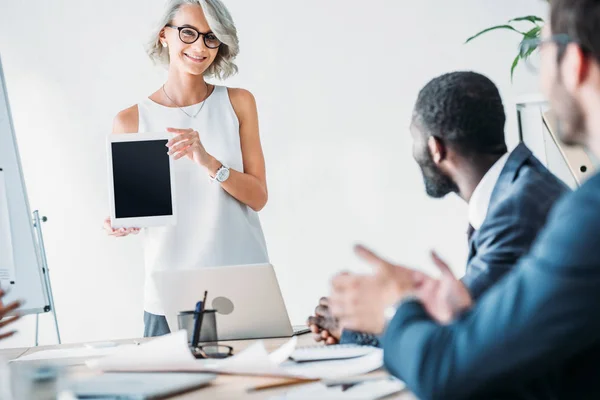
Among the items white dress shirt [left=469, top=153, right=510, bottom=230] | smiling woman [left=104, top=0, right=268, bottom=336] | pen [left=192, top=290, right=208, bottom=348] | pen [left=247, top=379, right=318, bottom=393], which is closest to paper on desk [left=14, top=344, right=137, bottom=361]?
pen [left=192, top=290, right=208, bottom=348]

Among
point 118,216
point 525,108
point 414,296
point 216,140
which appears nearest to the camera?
point 414,296

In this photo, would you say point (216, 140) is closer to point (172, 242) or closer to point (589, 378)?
point (172, 242)

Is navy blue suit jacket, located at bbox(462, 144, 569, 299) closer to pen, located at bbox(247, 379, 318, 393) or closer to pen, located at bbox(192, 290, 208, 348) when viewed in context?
pen, located at bbox(247, 379, 318, 393)

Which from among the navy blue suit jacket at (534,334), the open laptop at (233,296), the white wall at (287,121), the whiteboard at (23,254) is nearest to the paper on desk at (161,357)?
the open laptop at (233,296)

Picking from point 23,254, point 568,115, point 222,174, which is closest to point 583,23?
point 568,115

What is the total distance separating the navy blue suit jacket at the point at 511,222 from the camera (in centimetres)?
134

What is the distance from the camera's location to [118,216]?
96.9 inches

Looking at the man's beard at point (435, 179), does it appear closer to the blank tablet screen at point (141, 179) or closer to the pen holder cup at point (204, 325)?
the pen holder cup at point (204, 325)

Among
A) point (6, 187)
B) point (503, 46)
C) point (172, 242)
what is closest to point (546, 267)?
point (172, 242)

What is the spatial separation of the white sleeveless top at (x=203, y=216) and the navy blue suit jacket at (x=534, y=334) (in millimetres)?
1681

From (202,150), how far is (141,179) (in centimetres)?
21

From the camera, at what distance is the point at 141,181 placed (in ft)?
7.98

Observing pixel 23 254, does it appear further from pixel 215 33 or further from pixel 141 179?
pixel 215 33

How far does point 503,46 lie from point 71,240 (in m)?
2.57
